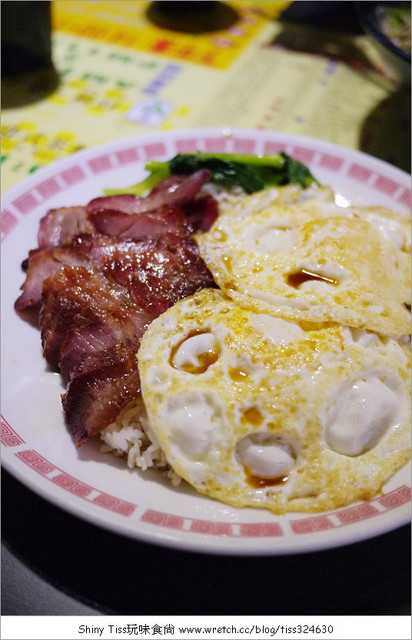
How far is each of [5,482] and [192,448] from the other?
0.79 m

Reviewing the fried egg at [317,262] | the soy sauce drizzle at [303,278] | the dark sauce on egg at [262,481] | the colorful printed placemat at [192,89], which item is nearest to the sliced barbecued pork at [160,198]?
the fried egg at [317,262]

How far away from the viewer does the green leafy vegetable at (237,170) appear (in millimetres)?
3342

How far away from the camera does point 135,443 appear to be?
7.16 feet

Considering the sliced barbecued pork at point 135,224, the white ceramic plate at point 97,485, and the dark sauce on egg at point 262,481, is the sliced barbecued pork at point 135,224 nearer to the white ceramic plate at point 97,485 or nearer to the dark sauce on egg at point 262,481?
the white ceramic plate at point 97,485

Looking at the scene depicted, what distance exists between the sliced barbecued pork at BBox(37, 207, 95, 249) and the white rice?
102cm

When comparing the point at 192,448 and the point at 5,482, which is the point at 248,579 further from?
the point at 5,482

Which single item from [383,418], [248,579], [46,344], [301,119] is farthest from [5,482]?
[301,119]

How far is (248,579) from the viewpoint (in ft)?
6.66

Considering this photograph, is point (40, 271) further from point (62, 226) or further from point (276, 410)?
point (276, 410)

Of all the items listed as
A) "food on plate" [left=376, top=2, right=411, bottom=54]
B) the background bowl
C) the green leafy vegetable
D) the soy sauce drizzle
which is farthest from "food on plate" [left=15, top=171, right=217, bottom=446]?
"food on plate" [left=376, top=2, right=411, bottom=54]

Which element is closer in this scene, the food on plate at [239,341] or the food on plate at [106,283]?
the food on plate at [239,341]

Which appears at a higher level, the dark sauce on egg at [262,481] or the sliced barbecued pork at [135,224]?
the sliced barbecued pork at [135,224]

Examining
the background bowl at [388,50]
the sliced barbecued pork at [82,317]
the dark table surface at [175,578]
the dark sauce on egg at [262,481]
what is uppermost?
the background bowl at [388,50]

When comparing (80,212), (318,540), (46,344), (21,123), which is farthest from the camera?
(21,123)
